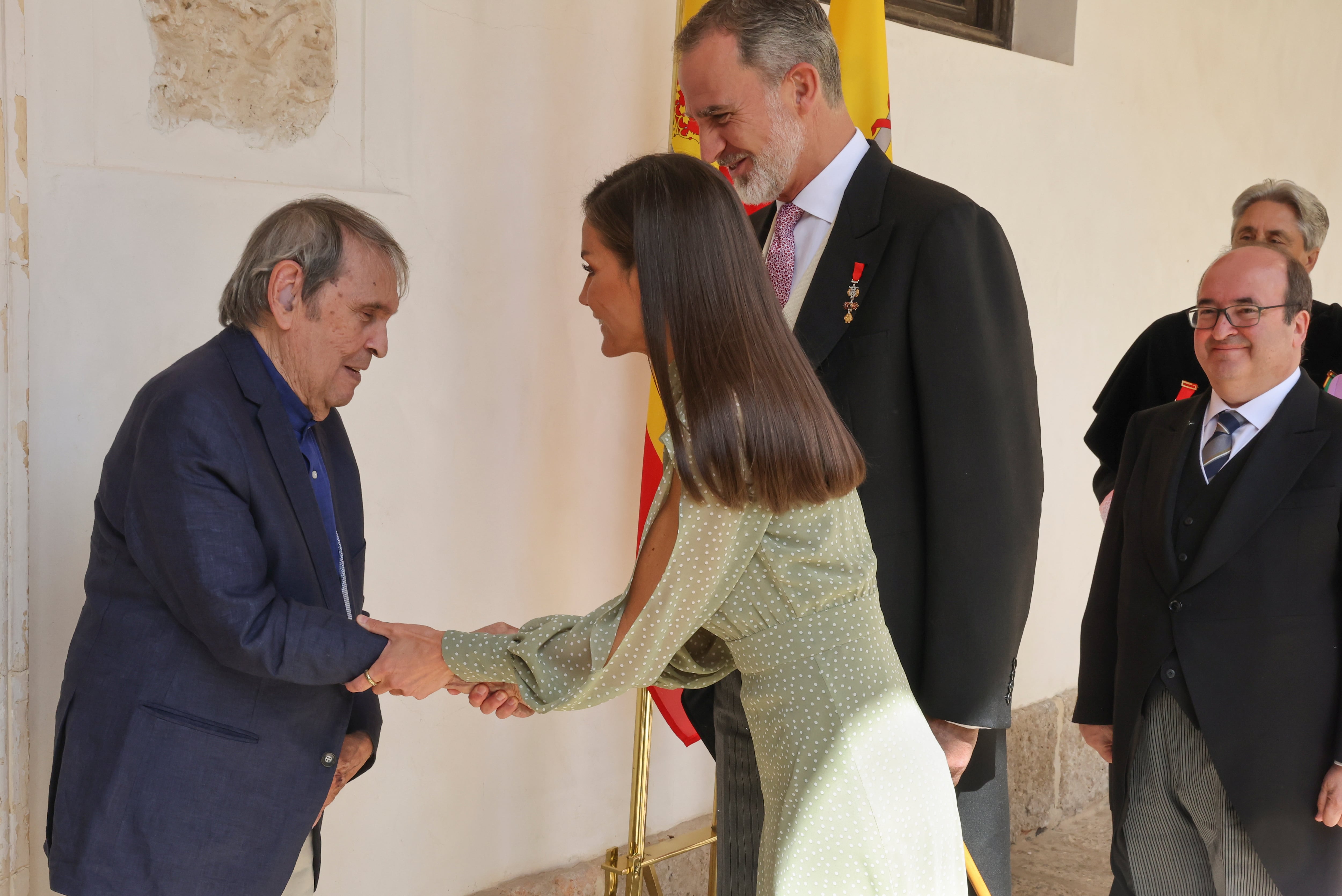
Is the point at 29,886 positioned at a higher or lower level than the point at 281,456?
lower

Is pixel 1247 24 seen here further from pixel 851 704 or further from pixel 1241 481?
pixel 851 704

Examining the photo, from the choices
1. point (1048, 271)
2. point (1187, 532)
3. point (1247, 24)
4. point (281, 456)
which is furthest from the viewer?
point (1247, 24)

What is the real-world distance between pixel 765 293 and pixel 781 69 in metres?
0.61

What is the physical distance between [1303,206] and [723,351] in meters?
2.55

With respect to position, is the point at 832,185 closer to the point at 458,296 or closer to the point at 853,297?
the point at 853,297

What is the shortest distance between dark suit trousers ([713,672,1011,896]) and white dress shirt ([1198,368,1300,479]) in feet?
3.13

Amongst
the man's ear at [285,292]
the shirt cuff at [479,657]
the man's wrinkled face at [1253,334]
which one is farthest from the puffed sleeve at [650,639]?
the man's wrinkled face at [1253,334]

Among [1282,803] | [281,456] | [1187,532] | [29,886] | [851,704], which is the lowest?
[29,886]

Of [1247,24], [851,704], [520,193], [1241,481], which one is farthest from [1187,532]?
[1247,24]

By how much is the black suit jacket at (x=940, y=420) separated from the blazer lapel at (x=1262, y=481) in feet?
2.39

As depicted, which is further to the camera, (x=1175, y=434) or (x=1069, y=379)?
(x=1069, y=379)

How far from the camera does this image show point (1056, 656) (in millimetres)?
4484

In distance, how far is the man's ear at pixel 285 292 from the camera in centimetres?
181

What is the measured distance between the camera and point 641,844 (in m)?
2.79
